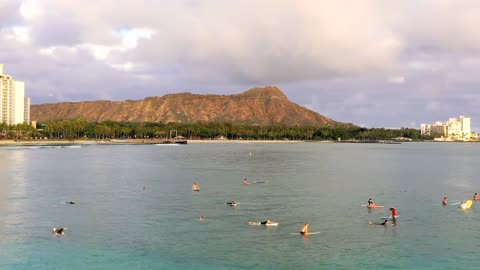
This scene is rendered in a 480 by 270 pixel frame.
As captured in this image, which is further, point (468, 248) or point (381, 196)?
point (381, 196)

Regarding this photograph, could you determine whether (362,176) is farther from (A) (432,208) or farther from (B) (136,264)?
(B) (136,264)

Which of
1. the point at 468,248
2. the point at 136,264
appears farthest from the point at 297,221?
the point at 136,264

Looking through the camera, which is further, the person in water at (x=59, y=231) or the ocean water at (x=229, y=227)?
the person in water at (x=59, y=231)

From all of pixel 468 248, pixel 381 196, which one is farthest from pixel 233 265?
pixel 381 196

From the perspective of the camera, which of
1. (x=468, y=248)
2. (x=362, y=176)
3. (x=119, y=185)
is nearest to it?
(x=468, y=248)

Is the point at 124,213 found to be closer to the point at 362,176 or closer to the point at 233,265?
the point at 233,265

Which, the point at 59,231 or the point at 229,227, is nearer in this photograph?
the point at 59,231

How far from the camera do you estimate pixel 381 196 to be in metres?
78.4

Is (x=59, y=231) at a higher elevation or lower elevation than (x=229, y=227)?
higher

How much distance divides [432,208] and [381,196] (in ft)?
40.2

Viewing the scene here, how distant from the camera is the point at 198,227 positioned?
5178 cm

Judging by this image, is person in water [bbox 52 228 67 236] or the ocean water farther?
person in water [bbox 52 228 67 236]

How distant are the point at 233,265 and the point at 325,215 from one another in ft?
74.8

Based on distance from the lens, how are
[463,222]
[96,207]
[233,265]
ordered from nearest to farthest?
[233,265] < [463,222] < [96,207]
